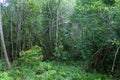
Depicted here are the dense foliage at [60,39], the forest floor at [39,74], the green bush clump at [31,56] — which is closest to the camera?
the forest floor at [39,74]

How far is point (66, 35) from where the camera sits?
1628 cm

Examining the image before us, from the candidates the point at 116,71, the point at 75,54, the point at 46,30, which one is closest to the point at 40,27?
the point at 46,30

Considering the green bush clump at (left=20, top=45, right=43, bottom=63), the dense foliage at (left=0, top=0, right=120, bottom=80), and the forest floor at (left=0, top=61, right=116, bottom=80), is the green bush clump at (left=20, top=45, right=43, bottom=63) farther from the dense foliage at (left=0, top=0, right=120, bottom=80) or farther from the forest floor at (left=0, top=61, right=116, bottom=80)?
the forest floor at (left=0, top=61, right=116, bottom=80)

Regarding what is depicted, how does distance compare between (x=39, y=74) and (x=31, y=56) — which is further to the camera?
(x=31, y=56)

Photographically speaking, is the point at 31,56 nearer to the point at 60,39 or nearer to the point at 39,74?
the point at 39,74

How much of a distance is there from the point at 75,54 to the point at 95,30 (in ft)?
15.5

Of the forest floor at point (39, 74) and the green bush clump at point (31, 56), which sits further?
the green bush clump at point (31, 56)

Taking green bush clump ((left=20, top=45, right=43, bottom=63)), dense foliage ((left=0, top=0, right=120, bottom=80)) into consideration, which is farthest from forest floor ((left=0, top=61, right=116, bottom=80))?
green bush clump ((left=20, top=45, right=43, bottom=63))

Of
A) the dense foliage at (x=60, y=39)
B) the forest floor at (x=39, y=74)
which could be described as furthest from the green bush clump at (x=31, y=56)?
the forest floor at (x=39, y=74)

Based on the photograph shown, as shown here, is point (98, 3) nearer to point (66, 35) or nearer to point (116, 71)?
point (116, 71)

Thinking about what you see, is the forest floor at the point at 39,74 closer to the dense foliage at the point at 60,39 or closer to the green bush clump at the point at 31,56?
the dense foliage at the point at 60,39

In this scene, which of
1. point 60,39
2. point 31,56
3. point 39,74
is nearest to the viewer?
point 39,74

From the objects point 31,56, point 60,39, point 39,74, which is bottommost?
point 39,74

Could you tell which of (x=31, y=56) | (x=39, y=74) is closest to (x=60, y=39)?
(x=31, y=56)
